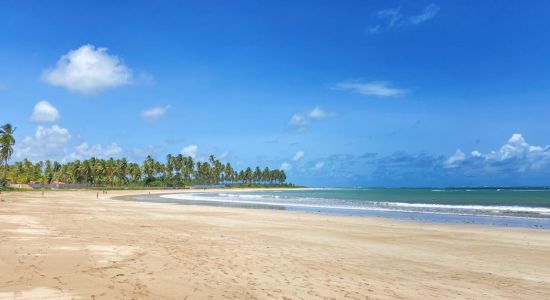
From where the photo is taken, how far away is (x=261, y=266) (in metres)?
11.1

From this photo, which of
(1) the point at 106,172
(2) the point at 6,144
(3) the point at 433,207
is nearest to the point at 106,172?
(1) the point at 106,172

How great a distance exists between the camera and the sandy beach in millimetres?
8250

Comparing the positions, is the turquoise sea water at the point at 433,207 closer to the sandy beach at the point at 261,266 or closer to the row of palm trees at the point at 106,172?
the sandy beach at the point at 261,266

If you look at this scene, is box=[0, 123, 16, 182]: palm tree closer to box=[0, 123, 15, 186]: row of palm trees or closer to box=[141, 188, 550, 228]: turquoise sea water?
box=[0, 123, 15, 186]: row of palm trees

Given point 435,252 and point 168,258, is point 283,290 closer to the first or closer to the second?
point 168,258

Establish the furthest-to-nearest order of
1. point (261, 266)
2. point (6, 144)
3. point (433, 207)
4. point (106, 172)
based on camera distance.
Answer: point (106, 172), point (6, 144), point (433, 207), point (261, 266)

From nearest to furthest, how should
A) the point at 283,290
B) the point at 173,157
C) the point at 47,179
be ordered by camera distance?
1. the point at 283,290
2. the point at 47,179
3. the point at 173,157

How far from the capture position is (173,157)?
182 metres

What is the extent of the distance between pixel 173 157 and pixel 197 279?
178 m

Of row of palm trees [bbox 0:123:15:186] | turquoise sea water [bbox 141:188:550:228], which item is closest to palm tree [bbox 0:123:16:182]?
row of palm trees [bbox 0:123:15:186]

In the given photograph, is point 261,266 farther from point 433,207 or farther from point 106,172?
point 106,172

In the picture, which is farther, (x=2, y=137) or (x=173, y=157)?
(x=173, y=157)

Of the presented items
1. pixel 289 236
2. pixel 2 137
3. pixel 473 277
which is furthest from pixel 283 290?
pixel 2 137

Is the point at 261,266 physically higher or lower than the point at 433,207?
higher
